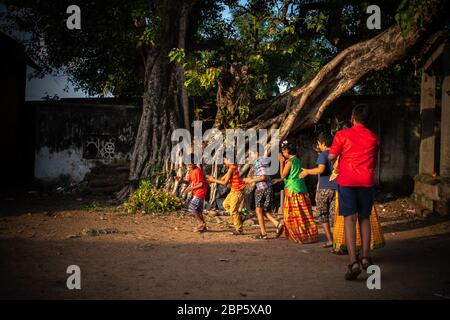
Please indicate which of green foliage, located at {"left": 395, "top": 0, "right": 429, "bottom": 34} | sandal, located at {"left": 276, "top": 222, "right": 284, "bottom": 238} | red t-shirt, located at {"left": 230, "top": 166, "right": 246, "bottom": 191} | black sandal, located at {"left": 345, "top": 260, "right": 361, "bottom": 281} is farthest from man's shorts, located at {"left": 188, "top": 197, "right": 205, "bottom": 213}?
green foliage, located at {"left": 395, "top": 0, "right": 429, "bottom": 34}

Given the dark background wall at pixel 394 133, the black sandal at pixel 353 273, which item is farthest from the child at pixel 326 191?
the dark background wall at pixel 394 133

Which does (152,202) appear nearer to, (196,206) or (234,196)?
(196,206)

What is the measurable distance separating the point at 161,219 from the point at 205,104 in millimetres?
4377

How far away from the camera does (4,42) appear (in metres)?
15.4

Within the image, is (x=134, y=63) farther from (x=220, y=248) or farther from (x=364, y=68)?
(x=220, y=248)

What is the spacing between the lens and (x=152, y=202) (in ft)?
32.9

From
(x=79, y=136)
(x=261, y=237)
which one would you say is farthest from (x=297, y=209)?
(x=79, y=136)

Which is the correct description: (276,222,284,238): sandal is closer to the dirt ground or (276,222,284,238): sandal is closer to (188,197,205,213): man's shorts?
the dirt ground

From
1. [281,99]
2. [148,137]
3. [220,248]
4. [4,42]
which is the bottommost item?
[220,248]

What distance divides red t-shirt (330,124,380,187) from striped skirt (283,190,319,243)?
74.8 inches

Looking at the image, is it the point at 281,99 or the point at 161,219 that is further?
the point at 281,99

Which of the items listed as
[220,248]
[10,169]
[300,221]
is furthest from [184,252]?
[10,169]

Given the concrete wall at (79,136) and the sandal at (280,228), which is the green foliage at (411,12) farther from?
the concrete wall at (79,136)

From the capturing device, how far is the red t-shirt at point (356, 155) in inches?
191
